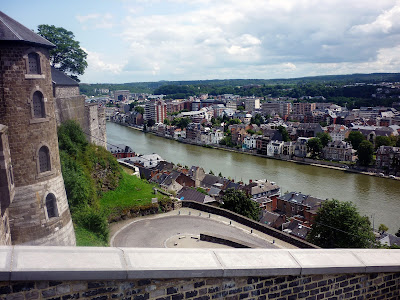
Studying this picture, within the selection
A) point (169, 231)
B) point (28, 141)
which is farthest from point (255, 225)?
point (28, 141)

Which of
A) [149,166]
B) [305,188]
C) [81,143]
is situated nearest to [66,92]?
[81,143]

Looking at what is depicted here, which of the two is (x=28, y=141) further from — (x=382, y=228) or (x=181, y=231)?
(x=382, y=228)

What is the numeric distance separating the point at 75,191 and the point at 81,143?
357 cm

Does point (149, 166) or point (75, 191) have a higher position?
point (75, 191)

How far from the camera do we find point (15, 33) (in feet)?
20.6

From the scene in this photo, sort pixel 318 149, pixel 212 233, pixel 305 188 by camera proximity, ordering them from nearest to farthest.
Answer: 1. pixel 212 233
2. pixel 305 188
3. pixel 318 149

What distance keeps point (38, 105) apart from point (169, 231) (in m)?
5.90

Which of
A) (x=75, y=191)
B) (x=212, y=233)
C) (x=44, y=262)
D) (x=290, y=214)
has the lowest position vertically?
(x=290, y=214)

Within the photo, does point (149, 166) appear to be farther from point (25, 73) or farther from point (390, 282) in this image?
point (390, 282)

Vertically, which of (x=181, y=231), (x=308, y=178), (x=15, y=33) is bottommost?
(x=308, y=178)

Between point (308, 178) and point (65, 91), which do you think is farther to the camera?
point (308, 178)

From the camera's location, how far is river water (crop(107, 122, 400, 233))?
24344 millimetres

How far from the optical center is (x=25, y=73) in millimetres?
6473

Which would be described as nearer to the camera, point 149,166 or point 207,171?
point 149,166
